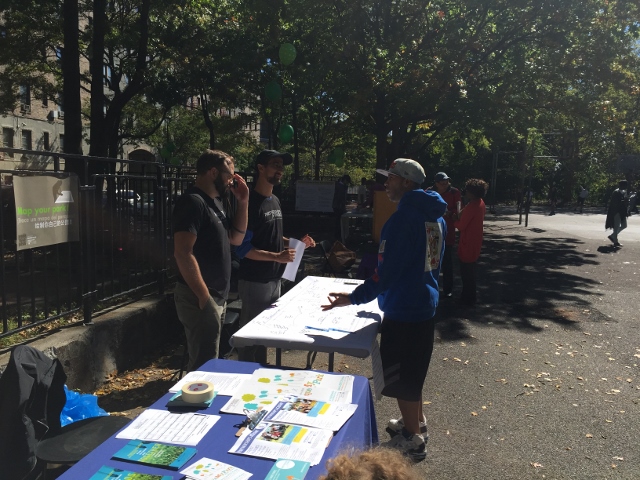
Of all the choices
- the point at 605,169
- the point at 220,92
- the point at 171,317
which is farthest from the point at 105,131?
the point at 605,169

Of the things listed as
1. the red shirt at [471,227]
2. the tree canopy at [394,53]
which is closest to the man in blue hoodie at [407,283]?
the red shirt at [471,227]

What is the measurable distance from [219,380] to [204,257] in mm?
1122

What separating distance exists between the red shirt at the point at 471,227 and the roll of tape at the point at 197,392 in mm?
5560

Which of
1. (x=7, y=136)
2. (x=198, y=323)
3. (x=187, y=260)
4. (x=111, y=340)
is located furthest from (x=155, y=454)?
(x=7, y=136)

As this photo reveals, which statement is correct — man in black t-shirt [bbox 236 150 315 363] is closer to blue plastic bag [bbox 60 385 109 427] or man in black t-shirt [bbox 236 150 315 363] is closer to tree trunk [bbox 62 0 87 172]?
blue plastic bag [bbox 60 385 109 427]

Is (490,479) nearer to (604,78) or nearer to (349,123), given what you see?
(604,78)

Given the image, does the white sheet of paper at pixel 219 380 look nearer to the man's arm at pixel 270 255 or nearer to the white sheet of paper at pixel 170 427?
the white sheet of paper at pixel 170 427

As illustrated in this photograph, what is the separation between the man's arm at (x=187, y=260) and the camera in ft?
10.4

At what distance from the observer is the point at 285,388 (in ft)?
8.02

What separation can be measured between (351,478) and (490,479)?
2.38m

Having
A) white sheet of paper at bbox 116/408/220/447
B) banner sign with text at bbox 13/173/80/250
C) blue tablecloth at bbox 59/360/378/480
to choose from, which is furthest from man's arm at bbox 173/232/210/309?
banner sign with text at bbox 13/173/80/250

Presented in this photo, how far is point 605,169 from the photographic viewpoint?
52344 millimetres

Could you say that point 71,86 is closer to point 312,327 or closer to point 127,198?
point 127,198

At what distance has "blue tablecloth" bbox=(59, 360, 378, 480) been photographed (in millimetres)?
1745
